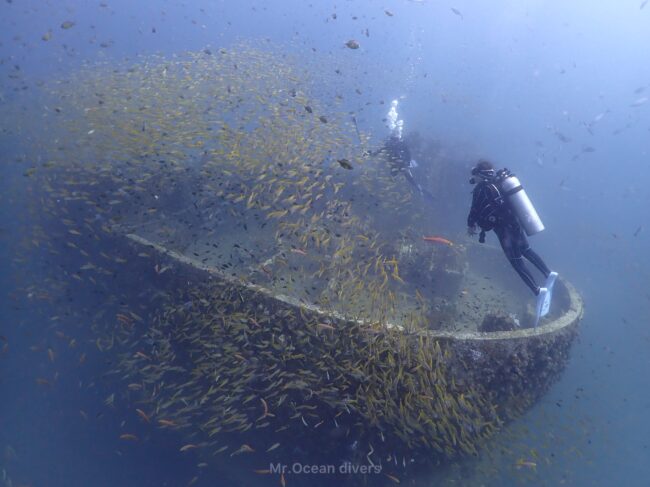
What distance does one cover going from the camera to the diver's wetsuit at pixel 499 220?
690 centimetres

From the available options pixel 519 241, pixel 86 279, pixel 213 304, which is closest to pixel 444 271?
pixel 519 241

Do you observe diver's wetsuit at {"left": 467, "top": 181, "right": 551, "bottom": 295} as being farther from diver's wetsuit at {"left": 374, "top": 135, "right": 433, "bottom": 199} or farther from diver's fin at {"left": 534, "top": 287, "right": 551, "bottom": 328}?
A: diver's wetsuit at {"left": 374, "top": 135, "right": 433, "bottom": 199}

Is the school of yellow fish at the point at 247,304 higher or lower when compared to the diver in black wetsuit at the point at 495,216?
lower

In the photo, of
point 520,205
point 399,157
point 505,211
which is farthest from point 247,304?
point 399,157

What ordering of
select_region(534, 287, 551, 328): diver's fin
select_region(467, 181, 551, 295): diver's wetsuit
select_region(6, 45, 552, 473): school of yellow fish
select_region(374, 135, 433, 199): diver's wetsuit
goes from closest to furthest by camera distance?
select_region(6, 45, 552, 473): school of yellow fish → select_region(467, 181, 551, 295): diver's wetsuit → select_region(534, 287, 551, 328): diver's fin → select_region(374, 135, 433, 199): diver's wetsuit

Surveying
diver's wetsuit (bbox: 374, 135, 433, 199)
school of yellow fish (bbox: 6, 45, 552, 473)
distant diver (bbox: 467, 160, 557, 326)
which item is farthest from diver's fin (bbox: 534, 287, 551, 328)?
diver's wetsuit (bbox: 374, 135, 433, 199)

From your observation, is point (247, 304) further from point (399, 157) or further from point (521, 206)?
point (399, 157)

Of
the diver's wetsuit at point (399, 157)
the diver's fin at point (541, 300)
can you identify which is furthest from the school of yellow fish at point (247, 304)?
the diver's fin at point (541, 300)

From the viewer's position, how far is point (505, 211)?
7098 millimetres

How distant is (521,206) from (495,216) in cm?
47

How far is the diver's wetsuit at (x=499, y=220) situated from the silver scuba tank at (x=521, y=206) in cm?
11

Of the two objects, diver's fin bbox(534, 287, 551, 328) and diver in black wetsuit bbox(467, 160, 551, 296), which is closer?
diver in black wetsuit bbox(467, 160, 551, 296)

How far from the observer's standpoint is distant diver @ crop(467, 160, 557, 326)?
22.8ft

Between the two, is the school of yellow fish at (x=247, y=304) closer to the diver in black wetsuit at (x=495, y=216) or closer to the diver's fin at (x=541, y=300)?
the diver's fin at (x=541, y=300)
